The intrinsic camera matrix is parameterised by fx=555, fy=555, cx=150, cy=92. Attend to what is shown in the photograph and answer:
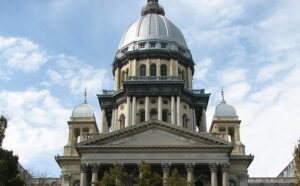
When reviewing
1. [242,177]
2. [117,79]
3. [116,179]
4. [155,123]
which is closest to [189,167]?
[155,123]

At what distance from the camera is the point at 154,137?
2440 inches

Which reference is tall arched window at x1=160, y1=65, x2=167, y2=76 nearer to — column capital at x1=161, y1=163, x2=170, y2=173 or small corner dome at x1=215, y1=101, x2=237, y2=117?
small corner dome at x1=215, y1=101, x2=237, y2=117

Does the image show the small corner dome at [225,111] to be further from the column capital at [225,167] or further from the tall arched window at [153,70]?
the column capital at [225,167]

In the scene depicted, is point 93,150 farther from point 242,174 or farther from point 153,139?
point 242,174

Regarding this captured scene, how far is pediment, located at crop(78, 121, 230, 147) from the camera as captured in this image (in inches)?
2414

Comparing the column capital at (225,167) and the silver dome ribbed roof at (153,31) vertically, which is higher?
the silver dome ribbed roof at (153,31)

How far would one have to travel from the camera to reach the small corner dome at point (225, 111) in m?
75.6

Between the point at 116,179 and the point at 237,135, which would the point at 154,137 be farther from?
the point at 116,179

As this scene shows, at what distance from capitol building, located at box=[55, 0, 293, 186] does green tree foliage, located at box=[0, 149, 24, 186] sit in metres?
12.8

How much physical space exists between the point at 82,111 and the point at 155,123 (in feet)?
55.9

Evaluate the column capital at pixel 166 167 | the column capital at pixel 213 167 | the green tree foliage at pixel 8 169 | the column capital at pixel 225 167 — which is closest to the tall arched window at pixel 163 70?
the column capital at pixel 166 167

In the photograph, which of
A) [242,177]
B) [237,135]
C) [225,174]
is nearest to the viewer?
[225,174]

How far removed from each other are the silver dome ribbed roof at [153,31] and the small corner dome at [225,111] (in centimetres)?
1431

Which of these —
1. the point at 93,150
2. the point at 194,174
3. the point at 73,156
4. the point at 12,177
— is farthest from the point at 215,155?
the point at 12,177
